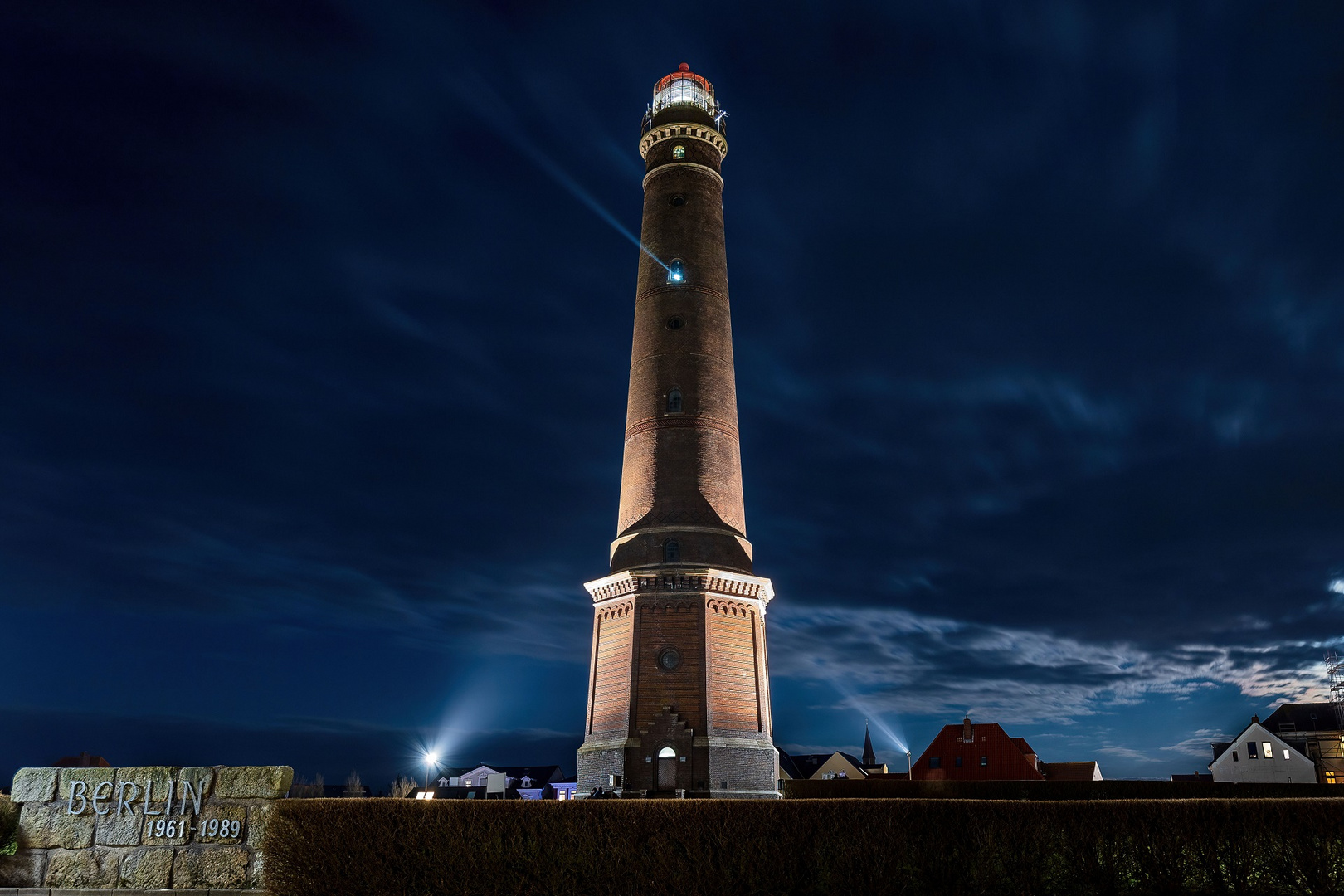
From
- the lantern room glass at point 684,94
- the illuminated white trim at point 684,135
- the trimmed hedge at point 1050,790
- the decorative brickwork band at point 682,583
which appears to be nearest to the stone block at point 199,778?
the trimmed hedge at point 1050,790

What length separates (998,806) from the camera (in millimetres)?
12242

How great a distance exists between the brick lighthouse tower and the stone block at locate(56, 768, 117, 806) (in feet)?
63.0

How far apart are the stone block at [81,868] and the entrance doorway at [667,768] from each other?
20105mm

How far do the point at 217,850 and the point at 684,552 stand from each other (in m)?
21.7

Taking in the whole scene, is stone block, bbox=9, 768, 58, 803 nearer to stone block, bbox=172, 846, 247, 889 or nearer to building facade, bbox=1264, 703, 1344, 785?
stone block, bbox=172, 846, 247, 889

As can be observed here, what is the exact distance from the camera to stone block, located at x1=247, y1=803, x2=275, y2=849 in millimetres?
12312

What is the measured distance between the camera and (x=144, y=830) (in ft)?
40.8

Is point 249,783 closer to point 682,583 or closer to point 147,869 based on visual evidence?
point 147,869

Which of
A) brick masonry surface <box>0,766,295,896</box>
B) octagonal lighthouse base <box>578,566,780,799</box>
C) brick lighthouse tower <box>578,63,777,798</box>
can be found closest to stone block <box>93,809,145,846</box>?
brick masonry surface <box>0,766,295,896</box>

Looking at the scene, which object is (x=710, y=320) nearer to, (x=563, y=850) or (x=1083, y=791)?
(x=1083, y=791)

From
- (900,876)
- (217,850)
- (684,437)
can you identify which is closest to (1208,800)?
(900,876)

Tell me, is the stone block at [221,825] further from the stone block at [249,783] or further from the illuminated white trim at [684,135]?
the illuminated white trim at [684,135]

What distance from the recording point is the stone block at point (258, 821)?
485 inches

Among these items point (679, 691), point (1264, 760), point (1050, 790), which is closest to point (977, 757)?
point (1264, 760)
